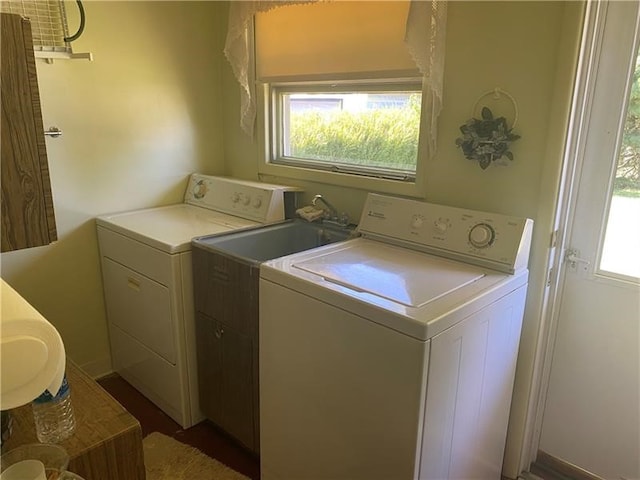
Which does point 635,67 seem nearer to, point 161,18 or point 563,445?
point 563,445

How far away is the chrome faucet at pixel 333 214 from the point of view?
2279mm

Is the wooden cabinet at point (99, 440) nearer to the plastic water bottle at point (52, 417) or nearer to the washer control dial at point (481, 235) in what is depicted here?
the plastic water bottle at point (52, 417)

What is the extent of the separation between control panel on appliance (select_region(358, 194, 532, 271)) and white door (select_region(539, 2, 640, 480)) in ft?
0.91

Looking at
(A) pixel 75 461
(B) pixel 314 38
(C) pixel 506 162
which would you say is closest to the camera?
(A) pixel 75 461

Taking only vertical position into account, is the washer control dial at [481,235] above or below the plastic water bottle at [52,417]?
above

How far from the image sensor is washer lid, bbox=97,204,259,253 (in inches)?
81.7

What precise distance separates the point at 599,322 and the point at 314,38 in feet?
5.66

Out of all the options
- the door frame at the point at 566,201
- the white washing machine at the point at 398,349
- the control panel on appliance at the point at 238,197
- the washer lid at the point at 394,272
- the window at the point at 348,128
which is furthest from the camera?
the control panel on appliance at the point at 238,197

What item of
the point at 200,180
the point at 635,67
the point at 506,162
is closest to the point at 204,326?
the point at 200,180

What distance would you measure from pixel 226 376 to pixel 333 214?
2.97 ft

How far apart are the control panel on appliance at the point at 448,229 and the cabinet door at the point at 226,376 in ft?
2.37

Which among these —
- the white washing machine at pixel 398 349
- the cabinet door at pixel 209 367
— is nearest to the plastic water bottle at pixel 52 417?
the white washing machine at pixel 398 349

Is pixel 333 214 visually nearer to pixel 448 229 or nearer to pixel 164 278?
pixel 448 229

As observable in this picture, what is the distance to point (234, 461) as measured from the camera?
2.07m
